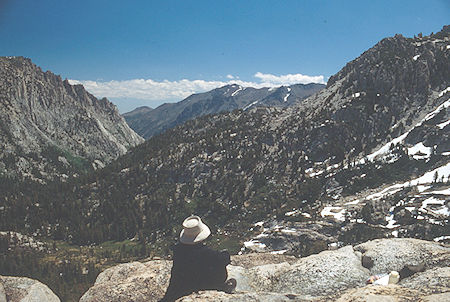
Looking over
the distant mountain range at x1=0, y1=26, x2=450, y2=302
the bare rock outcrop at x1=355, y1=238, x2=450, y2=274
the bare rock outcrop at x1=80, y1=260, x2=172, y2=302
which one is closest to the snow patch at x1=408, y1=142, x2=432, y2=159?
the distant mountain range at x1=0, y1=26, x2=450, y2=302

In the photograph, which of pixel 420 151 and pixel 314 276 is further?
pixel 420 151

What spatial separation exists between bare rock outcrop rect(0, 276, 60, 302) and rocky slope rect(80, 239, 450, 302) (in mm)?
3662

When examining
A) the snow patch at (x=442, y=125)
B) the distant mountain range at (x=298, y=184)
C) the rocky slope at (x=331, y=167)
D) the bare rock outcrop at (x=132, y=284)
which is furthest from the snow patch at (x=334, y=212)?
the bare rock outcrop at (x=132, y=284)

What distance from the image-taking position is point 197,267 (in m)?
10.5

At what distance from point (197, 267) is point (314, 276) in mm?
5271

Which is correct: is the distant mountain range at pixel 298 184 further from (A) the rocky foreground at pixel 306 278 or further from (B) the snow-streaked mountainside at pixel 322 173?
(A) the rocky foreground at pixel 306 278

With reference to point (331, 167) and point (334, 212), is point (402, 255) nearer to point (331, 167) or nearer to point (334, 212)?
point (334, 212)

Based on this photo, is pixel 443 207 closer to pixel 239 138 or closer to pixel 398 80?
pixel 398 80

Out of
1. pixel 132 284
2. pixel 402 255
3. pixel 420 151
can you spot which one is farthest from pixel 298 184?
pixel 132 284

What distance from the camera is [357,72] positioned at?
144 m

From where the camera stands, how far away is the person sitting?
34.6 ft

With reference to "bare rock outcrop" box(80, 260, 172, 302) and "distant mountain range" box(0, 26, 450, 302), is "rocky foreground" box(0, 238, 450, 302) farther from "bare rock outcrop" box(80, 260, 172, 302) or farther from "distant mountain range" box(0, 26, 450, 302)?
"distant mountain range" box(0, 26, 450, 302)

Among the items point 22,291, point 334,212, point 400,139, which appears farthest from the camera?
point 400,139

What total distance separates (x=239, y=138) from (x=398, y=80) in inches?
3253
